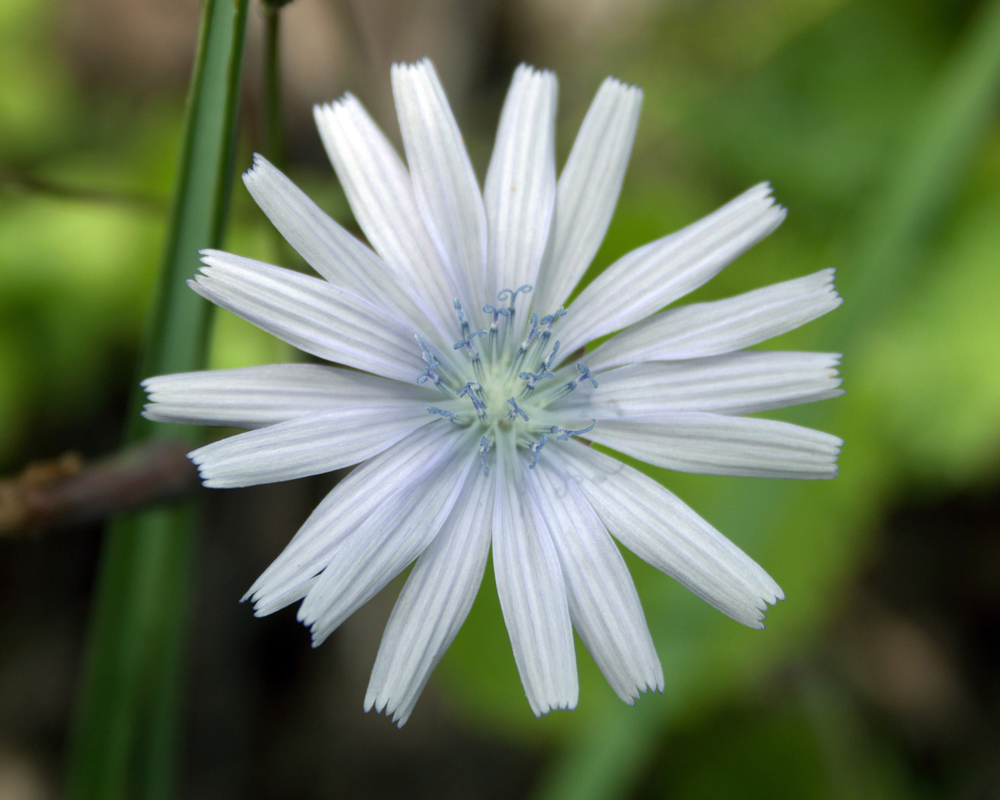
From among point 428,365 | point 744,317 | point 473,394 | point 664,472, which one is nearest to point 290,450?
point 428,365

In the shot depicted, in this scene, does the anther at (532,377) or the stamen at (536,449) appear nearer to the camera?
the stamen at (536,449)

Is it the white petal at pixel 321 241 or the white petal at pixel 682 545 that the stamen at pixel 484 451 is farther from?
the white petal at pixel 321 241

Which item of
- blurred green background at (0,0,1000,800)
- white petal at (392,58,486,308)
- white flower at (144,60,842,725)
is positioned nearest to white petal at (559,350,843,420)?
white flower at (144,60,842,725)

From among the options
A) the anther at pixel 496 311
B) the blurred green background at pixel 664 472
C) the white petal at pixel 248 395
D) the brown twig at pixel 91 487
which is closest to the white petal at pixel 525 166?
the anther at pixel 496 311

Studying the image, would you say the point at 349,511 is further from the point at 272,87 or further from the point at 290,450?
Answer: the point at 272,87

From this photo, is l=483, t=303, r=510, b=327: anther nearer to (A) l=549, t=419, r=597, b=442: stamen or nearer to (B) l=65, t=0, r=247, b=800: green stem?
(A) l=549, t=419, r=597, b=442: stamen

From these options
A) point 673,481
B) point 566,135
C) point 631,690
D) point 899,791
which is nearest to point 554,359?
point 631,690
